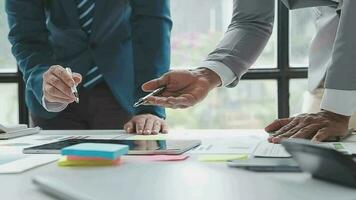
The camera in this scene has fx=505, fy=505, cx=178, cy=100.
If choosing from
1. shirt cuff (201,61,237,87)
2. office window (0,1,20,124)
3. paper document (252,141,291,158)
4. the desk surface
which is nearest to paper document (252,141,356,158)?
paper document (252,141,291,158)

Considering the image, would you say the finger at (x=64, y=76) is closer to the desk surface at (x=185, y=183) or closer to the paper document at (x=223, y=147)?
the paper document at (x=223, y=147)

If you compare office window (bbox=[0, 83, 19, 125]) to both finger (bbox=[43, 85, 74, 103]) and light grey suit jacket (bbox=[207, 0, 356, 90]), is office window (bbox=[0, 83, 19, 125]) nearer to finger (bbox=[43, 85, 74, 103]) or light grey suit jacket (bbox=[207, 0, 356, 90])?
finger (bbox=[43, 85, 74, 103])

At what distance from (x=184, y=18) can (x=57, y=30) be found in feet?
4.05

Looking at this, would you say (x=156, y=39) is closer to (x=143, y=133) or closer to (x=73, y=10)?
(x=73, y=10)

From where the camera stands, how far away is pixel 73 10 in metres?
1.55

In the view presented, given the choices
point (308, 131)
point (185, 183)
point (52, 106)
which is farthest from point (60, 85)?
point (185, 183)

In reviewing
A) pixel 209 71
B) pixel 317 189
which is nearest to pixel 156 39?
pixel 209 71

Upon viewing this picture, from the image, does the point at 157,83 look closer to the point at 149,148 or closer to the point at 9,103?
the point at 149,148

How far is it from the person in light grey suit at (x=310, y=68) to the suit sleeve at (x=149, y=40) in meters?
0.28

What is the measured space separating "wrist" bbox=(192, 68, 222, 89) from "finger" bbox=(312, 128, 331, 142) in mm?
346

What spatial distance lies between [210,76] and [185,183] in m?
0.67

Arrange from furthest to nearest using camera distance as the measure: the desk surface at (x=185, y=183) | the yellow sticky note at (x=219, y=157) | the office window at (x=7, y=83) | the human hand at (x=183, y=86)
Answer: the office window at (x=7, y=83) < the human hand at (x=183, y=86) < the yellow sticky note at (x=219, y=157) < the desk surface at (x=185, y=183)

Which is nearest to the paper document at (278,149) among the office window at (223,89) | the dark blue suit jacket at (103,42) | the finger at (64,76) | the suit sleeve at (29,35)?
the finger at (64,76)

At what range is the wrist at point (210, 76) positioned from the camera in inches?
48.0
